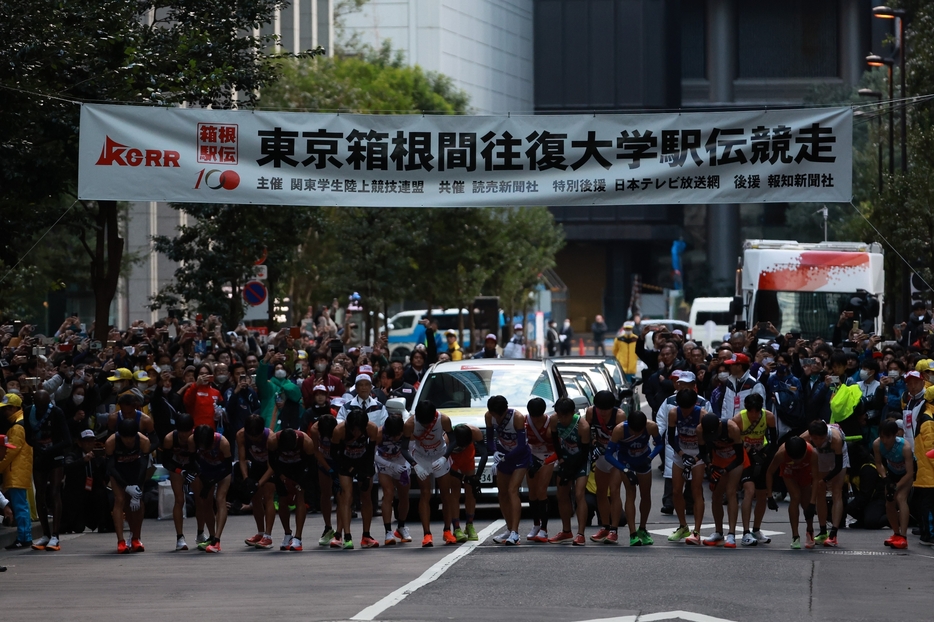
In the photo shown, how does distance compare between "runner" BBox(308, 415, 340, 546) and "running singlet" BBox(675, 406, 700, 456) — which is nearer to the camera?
"running singlet" BBox(675, 406, 700, 456)

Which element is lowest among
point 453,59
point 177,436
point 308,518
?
point 308,518

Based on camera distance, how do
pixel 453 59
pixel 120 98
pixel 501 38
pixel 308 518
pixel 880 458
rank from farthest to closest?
1. pixel 501 38
2. pixel 453 59
3. pixel 120 98
4. pixel 308 518
5. pixel 880 458

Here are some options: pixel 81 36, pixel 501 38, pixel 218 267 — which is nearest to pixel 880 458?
pixel 81 36

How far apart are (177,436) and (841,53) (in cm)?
9234

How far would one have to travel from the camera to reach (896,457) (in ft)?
45.6

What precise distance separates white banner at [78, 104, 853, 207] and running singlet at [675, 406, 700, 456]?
4.08 meters

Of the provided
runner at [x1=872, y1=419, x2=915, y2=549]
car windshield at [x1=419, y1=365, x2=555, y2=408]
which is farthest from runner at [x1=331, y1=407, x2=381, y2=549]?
runner at [x1=872, y1=419, x2=915, y2=549]

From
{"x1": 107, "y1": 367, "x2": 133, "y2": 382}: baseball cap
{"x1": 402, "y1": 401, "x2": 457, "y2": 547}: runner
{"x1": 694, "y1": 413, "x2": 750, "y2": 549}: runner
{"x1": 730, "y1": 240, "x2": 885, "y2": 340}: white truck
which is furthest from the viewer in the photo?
{"x1": 730, "y1": 240, "x2": 885, "y2": 340}: white truck

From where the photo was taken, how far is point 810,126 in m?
17.1

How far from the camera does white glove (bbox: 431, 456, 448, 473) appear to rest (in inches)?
547

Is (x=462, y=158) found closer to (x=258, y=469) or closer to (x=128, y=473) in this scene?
(x=258, y=469)

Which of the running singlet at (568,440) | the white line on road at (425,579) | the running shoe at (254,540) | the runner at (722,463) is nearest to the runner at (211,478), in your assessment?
the running shoe at (254,540)

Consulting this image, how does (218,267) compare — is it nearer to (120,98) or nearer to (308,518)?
(120,98)

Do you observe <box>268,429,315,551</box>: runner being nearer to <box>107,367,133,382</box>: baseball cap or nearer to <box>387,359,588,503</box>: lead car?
<box>387,359,588,503</box>: lead car
